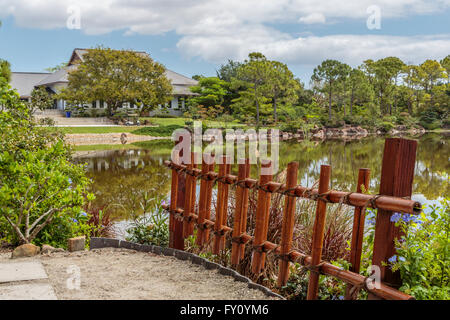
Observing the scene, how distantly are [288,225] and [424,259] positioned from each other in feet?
3.09

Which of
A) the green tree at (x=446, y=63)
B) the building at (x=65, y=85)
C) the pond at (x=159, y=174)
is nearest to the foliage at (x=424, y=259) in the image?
the pond at (x=159, y=174)

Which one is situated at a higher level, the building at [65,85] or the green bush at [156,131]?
the building at [65,85]

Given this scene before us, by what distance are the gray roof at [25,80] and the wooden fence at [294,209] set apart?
4171 centimetres

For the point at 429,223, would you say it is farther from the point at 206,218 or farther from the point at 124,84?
the point at 124,84

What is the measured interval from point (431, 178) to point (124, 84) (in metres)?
24.5

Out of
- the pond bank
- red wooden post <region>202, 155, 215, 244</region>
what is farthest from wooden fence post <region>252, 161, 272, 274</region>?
the pond bank

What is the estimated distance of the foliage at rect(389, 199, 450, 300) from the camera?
2.32 m

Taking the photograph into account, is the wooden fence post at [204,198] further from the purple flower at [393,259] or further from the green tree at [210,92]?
the green tree at [210,92]

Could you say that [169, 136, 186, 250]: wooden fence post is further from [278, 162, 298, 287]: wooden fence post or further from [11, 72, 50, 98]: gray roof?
[11, 72, 50, 98]: gray roof

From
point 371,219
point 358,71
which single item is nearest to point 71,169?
point 371,219

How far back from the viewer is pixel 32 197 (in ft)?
13.8

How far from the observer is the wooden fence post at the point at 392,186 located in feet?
7.86
